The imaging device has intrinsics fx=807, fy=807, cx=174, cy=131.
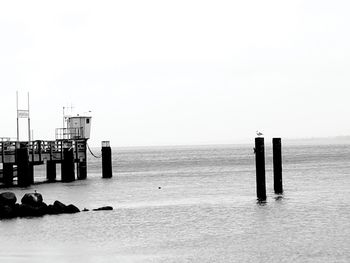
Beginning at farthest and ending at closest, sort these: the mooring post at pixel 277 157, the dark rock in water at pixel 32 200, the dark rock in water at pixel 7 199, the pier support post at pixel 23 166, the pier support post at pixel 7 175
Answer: the pier support post at pixel 7 175 → the pier support post at pixel 23 166 → the mooring post at pixel 277 157 → the dark rock in water at pixel 32 200 → the dark rock in water at pixel 7 199

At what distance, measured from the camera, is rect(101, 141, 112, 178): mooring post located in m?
63.6

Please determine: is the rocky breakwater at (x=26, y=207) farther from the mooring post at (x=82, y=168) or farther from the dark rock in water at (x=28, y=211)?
the mooring post at (x=82, y=168)

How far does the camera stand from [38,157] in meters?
59.3

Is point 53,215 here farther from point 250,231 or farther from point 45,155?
point 45,155

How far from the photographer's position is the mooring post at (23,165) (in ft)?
181

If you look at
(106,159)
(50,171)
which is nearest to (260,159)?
(106,159)

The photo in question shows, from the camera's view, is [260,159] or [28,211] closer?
[28,211]

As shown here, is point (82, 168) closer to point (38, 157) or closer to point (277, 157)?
point (38, 157)

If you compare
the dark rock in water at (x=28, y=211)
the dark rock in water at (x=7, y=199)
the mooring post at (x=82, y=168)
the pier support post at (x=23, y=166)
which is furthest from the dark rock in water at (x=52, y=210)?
the mooring post at (x=82, y=168)

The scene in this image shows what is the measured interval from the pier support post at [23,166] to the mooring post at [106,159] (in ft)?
25.5

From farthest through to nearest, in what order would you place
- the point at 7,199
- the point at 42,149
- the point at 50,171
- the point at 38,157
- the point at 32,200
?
the point at 50,171 < the point at 42,149 < the point at 38,157 < the point at 32,200 < the point at 7,199

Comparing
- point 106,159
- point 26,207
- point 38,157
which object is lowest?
point 26,207

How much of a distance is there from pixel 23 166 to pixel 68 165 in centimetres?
650

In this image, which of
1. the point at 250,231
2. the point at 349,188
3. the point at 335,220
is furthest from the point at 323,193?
the point at 250,231
